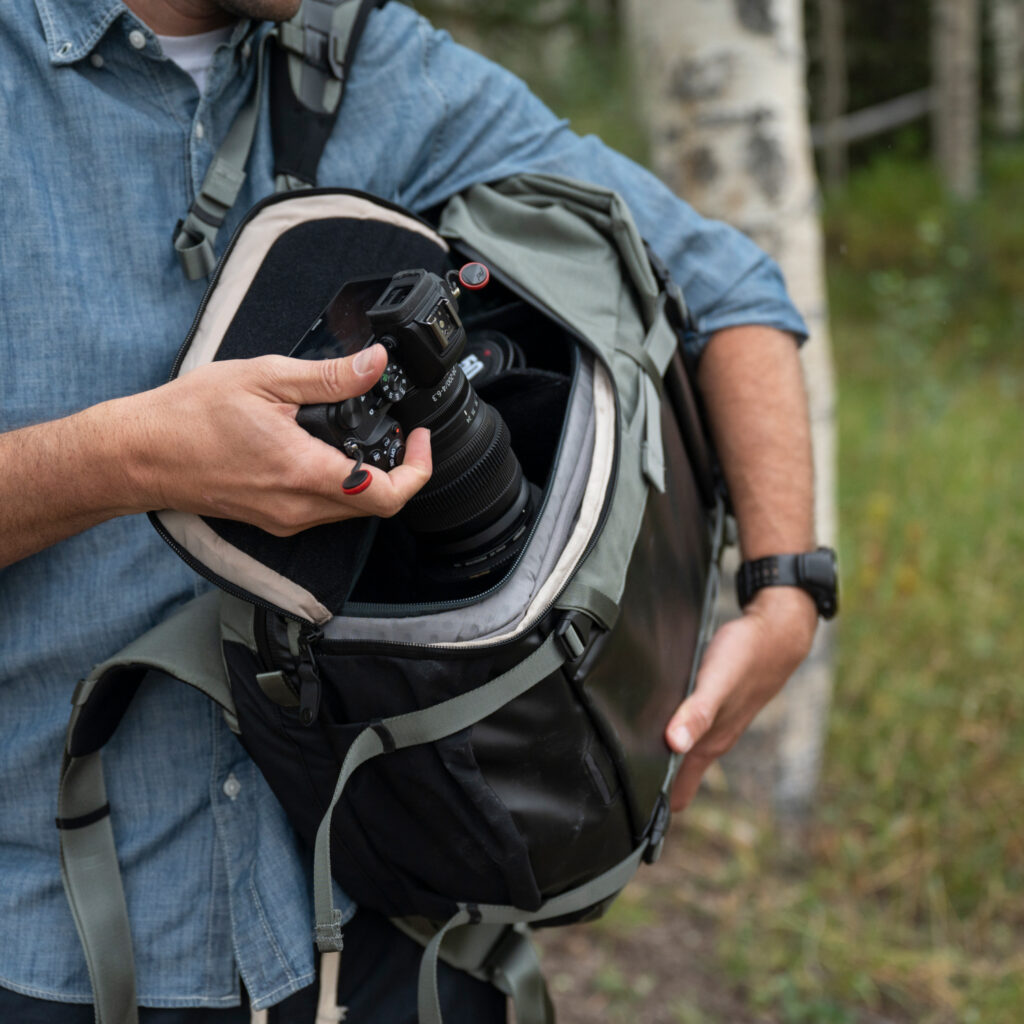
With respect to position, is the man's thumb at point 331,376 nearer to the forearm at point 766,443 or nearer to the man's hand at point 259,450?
the man's hand at point 259,450

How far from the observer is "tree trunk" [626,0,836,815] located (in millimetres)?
2764

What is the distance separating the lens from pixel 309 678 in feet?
3.87

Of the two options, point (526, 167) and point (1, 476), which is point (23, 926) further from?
point (526, 167)

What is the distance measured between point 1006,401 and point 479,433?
5522 millimetres

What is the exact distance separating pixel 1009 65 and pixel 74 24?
12890 millimetres

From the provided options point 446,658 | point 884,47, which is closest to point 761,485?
point 446,658

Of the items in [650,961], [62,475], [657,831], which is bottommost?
[650,961]

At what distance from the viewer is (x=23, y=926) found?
1.32 metres

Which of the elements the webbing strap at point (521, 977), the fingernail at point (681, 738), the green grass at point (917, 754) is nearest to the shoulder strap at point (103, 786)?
the webbing strap at point (521, 977)

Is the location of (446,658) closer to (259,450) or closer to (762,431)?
(259,450)

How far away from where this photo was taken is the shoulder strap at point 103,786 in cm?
126

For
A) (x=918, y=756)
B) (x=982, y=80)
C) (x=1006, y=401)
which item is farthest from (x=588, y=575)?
(x=982, y=80)

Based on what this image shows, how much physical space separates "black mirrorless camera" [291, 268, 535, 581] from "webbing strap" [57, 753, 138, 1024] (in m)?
0.52

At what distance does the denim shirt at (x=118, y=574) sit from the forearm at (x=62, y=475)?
107 mm
